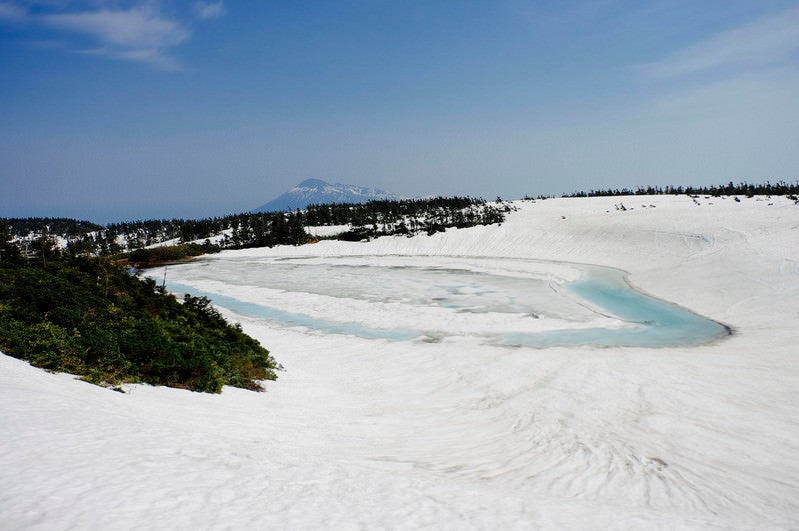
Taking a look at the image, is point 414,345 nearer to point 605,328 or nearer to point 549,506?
point 605,328

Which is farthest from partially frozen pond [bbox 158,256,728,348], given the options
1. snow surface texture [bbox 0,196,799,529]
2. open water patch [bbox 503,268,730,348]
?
snow surface texture [bbox 0,196,799,529]

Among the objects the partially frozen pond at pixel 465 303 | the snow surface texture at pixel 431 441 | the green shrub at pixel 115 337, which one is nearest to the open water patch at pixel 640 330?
the partially frozen pond at pixel 465 303

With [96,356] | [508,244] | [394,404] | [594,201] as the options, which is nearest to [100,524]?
[96,356]

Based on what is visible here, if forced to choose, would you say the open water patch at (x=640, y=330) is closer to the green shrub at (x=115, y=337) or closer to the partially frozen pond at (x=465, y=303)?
the partially frozen pond at (x=465, y=303)

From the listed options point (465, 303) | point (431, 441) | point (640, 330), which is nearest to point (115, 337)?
point (431, 441)

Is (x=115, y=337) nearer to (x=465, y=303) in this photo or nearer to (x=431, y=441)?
(x=431, y=441)
